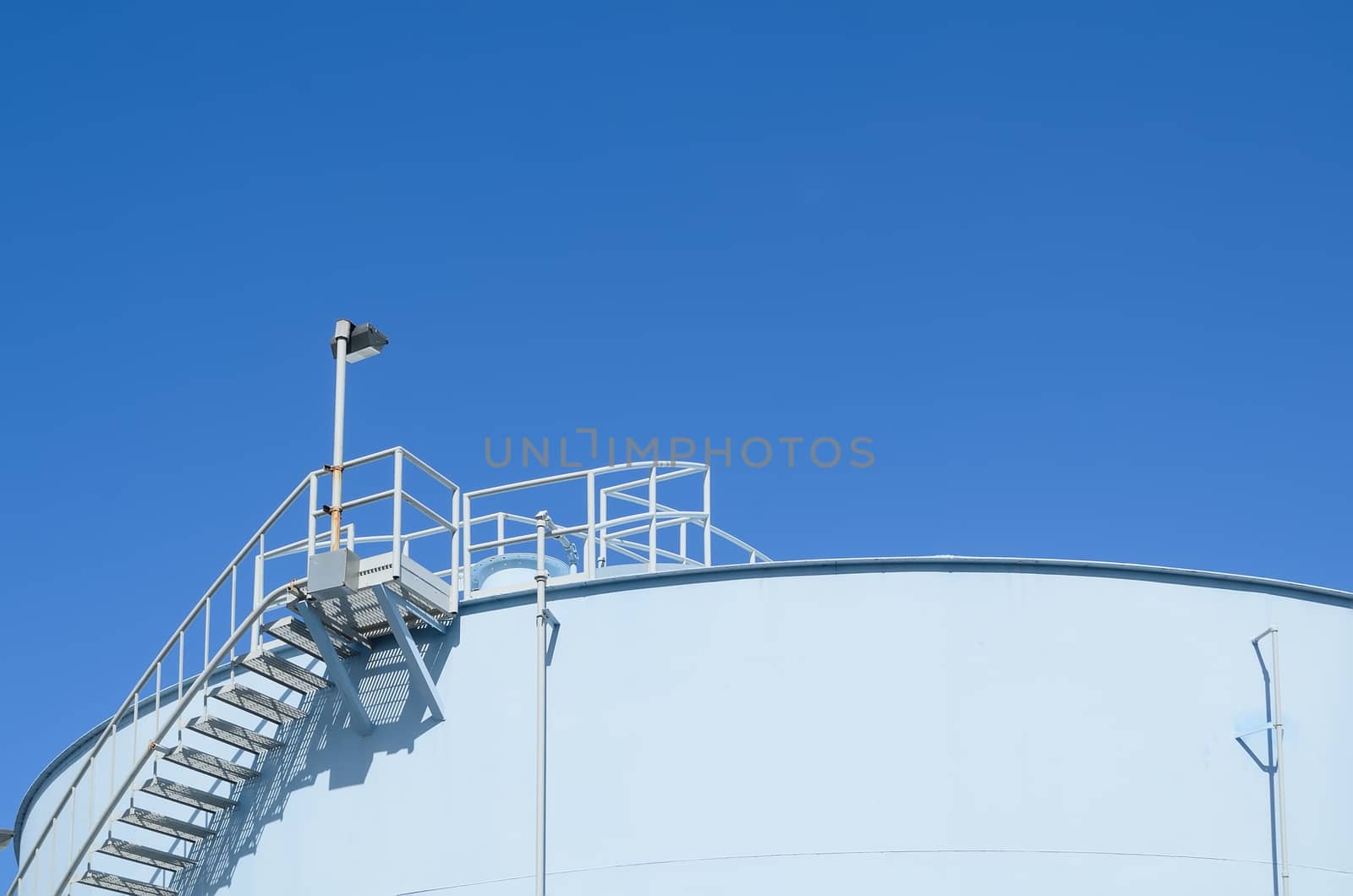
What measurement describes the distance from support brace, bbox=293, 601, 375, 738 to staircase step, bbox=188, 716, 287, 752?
1.07m

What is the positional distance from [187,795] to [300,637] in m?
1.92

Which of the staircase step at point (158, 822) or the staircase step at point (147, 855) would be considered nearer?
the staircase step at point (158, 822)

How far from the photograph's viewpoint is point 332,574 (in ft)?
53.8

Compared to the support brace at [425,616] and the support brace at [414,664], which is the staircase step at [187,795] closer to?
the support brace at [414,664]

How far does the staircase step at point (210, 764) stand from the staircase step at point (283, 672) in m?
0.93

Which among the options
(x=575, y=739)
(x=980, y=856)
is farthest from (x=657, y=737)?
(x=980, y=856)

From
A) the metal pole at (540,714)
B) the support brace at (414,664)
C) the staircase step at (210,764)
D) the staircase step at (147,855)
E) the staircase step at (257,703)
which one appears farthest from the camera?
the staircase step at (147,855)

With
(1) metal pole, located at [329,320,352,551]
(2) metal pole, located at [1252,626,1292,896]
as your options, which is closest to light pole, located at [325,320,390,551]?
(1) metal pole, located at [329,320,352,551]

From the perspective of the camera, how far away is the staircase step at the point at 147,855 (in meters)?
17.6

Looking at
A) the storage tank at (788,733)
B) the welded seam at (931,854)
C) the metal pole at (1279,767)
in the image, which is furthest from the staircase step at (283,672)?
the metal pole at (1279,767)

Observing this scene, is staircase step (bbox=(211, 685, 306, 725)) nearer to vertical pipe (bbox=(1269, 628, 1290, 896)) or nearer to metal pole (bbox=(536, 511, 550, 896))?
metal pole (bbox=(536, 511, 550, 896))

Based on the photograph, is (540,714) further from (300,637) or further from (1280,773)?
(1280,773)

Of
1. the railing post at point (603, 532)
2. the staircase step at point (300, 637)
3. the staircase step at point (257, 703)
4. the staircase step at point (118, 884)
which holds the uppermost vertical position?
the railing post at point (603, 532)

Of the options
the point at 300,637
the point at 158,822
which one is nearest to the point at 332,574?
the point at 300,637
